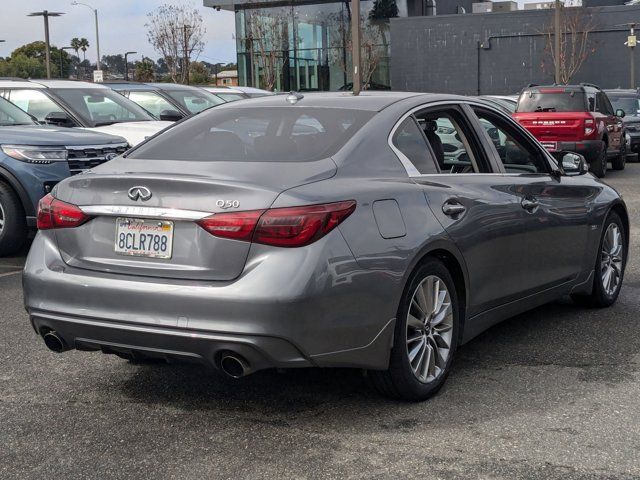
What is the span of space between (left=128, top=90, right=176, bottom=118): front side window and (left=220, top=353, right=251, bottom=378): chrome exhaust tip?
12286 millimetres

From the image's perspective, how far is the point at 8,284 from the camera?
832cm

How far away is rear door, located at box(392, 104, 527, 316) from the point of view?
5.04m

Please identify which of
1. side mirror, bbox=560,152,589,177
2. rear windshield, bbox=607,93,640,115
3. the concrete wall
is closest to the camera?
side mirror, bbox=560,152,589,177

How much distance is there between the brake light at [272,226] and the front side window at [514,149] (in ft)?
7.29

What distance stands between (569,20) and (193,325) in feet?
156

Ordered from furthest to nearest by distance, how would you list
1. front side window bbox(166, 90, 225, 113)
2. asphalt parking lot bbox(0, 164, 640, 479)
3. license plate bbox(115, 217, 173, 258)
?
front side window bbox(166, 90, 225, 113)
license plate bbox(115, 217, 173, 258)
asphalt parking lot bbox(0, 164, 640, 479)

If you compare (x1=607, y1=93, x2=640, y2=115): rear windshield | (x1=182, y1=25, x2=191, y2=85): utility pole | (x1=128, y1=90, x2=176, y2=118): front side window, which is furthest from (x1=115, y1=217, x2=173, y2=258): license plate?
(x1=182, y1=25, x2=191, y2=85): utility pole

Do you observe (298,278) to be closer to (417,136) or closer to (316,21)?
(417,136)

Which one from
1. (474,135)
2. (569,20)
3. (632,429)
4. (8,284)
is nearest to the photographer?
(632,429)

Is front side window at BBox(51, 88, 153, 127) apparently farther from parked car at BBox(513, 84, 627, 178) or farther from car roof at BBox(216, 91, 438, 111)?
parked car at BBox(513, 84, 627, 178)

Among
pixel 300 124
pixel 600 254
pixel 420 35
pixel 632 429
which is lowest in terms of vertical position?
pixel 632 429

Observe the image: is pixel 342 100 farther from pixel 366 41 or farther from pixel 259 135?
pixel 366 41

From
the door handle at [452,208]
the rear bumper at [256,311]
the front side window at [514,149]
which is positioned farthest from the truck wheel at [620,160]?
the rear bumper at [256,311]

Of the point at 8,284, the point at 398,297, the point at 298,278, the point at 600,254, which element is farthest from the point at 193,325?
the point at 8,284
